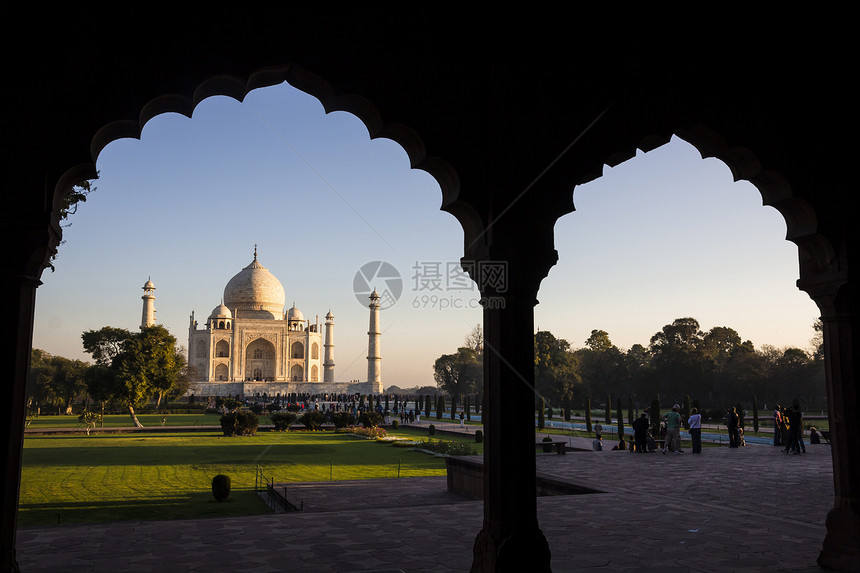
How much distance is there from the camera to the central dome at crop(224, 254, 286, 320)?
65.8m

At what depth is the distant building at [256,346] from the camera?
63.9m

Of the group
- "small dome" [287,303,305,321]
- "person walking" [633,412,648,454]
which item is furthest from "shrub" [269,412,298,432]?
"small dome" [287,303,305,321]

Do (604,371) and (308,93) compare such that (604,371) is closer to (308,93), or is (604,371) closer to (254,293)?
(254,293)

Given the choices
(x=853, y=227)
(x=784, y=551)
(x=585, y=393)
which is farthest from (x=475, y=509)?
(x=585, y=393)

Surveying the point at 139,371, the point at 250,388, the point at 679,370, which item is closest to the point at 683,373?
the point at 679,370

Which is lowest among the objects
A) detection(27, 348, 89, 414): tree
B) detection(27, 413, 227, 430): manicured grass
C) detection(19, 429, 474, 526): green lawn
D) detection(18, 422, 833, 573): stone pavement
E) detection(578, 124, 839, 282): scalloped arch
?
detection(27, 413, 227, 430): manicured grass

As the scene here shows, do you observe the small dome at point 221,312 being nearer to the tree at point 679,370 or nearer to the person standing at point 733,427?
the tree at point 679,370

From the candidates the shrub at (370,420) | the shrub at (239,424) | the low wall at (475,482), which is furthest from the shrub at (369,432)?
the low wall at (475,482)

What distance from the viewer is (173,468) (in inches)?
539

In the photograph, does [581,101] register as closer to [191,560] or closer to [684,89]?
[684,89]

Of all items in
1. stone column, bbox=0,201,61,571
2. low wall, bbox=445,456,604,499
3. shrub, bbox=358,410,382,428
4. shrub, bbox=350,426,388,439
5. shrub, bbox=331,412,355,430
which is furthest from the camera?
shrub, bbox=331,412,355,430

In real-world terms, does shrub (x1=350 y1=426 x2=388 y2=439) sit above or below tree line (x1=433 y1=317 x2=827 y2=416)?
below

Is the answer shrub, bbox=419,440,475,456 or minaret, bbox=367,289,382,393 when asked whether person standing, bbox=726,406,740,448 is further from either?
minaret, bbox=367,289,382,393

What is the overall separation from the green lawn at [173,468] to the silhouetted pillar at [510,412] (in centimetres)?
568
